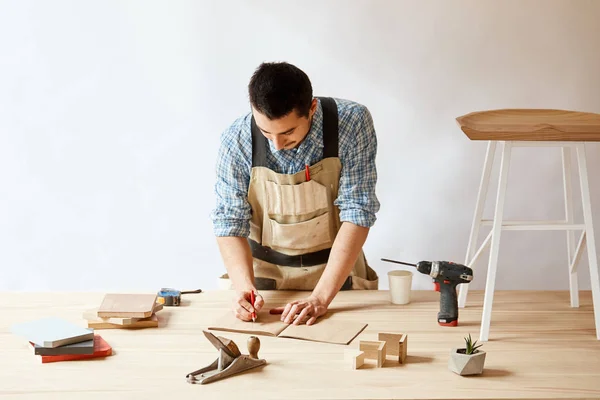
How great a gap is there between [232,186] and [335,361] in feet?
2.96

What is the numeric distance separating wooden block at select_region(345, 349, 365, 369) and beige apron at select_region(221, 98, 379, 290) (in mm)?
765

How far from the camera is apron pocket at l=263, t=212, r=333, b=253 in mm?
2777

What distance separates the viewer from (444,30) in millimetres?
3879

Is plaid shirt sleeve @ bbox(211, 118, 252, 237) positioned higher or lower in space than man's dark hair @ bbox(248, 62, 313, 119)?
lower

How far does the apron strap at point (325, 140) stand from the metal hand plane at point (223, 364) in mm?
891

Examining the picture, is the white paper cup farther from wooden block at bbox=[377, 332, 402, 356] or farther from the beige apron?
wooden block at bbox=[377, 332, 402, 356]

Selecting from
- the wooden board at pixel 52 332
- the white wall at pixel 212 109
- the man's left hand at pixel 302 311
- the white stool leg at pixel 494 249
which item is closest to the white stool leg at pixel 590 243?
the white stool leg at pixel 494 249

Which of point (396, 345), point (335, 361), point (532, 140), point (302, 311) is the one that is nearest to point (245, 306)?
point (302, 311)

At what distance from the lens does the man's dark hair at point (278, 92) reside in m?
2.38

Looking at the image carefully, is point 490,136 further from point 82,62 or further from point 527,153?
point 82,62

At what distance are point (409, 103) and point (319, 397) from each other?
2407 millimetres

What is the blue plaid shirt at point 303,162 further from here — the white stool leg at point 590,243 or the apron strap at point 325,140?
the white stool leg at point 590,243

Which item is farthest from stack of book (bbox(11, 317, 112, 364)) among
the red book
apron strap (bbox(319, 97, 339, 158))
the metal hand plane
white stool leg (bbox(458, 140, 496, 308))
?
white stool leg (bbox(458, 140, 496, 308))

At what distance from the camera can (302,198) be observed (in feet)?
8.98
